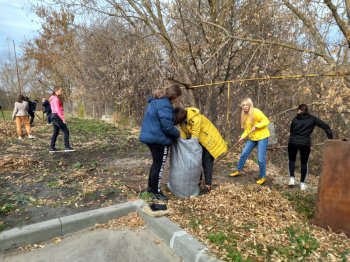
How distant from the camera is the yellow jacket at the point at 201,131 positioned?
4.85 meters

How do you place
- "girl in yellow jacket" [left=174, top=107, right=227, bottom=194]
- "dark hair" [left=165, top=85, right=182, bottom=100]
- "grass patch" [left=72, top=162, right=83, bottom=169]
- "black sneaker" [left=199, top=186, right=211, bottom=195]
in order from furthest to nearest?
"grass patch" [left=72, top=162, right=83, bottom=169], "black sneaker" [left=199, top=186, right=211, bottom=195], "girl in yellow jacket" [left=174, top=107, right=227, bottom=194], "dark hair" [left=165, top=85, right=182, bottom=100]

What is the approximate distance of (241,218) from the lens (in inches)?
159

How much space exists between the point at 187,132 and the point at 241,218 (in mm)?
1629

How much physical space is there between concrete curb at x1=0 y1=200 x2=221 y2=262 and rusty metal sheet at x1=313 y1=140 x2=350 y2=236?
1.75m

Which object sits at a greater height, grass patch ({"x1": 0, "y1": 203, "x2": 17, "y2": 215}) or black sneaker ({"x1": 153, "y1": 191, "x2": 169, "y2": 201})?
grass patch ({"x1": 0, "y1": 203, "x2": 17, "y2": 215})

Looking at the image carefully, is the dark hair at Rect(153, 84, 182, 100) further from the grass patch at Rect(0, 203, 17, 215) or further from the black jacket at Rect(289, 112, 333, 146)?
the black jacket at Rect(289, 112, 333, 146)

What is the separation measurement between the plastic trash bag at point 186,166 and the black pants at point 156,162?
231mm

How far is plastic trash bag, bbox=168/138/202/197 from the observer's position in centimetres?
478

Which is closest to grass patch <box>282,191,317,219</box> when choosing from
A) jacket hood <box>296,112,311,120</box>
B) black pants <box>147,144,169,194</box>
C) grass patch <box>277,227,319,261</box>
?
grass patch <box>277,227,319,261</box>

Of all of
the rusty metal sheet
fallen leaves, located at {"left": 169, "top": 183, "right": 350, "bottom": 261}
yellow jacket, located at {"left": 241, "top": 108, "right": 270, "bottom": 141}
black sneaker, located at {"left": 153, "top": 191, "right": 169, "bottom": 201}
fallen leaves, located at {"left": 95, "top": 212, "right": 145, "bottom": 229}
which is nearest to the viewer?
fallen leaves, located at {"left": 169, "top": 183, "right": 350, "bottom": 261}

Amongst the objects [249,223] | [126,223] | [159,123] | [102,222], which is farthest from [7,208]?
[249,223]

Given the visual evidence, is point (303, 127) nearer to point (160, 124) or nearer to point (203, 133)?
point (203, 133)

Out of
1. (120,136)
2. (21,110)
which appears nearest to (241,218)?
(120,136)

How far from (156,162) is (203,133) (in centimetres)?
96
